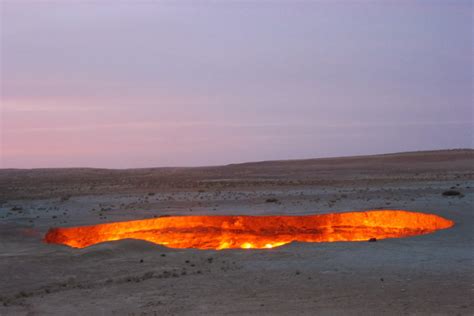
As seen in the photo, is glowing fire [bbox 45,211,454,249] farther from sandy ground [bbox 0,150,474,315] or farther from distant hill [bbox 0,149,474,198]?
distant hill [bbox 0,149,474,198]

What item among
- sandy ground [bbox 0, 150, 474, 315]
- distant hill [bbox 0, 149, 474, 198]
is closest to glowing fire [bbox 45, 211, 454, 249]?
sandy ground [bbox 0, 150, 474, 315]

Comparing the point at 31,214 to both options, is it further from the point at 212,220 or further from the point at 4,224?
the point at 212,220

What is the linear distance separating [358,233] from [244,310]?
12.2 metres

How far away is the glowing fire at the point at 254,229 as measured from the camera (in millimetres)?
20797

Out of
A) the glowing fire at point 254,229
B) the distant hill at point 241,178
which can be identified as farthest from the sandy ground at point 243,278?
the distant hill at point 241,178

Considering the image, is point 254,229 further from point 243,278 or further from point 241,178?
point 241,178

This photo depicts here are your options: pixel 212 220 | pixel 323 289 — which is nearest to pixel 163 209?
pixel 212 220

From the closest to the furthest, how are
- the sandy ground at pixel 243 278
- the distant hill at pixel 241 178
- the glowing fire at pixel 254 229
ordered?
the sandy ground at pixel 243 278 < the glowing fire at pixel 254 229 < the distant hill at pixel 241 178

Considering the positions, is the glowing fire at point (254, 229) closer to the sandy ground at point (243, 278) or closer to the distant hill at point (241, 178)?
the sandy ground at point (243, 278)

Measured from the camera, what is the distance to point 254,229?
2205cm

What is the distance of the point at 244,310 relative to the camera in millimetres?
9844

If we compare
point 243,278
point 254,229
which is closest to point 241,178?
point 254,229

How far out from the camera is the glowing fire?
20.8 m

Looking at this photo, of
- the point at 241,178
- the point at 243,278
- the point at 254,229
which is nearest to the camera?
the point at 243,278
